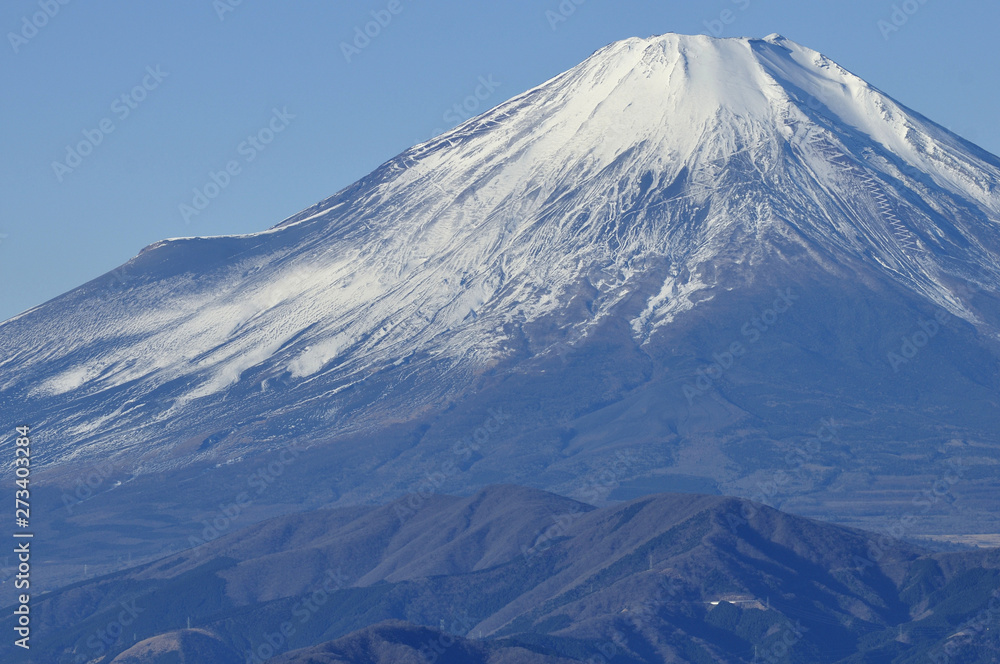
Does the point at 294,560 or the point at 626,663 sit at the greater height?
the point at 294,560

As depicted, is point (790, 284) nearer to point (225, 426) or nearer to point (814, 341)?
point (814, 341)

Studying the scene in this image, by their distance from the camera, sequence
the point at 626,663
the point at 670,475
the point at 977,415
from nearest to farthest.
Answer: the point at 626,663, the point at 670,475, the point at 977,415

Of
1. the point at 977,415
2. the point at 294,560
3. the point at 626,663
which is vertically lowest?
the point at 977,415

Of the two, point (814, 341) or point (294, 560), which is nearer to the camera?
point (294, 560)

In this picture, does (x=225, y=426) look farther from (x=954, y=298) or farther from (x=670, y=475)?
(x=954, y=298)

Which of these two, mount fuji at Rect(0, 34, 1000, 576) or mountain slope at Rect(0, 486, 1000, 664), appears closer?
mountain slope at Rect(0, 486, 1000, 664)

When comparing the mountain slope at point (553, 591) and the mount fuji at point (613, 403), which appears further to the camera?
the mount fuji at point (613, 403)

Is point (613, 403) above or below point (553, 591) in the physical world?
above

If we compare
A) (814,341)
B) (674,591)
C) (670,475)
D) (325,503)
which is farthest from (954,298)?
(674,591)

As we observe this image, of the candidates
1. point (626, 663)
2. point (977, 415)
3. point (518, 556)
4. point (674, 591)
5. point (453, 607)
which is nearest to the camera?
point (626, 663)

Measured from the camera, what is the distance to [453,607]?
100562 mm

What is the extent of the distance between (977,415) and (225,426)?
240 ft

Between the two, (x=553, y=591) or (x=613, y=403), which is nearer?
(x=553, y=591)

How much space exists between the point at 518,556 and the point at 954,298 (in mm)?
101364
